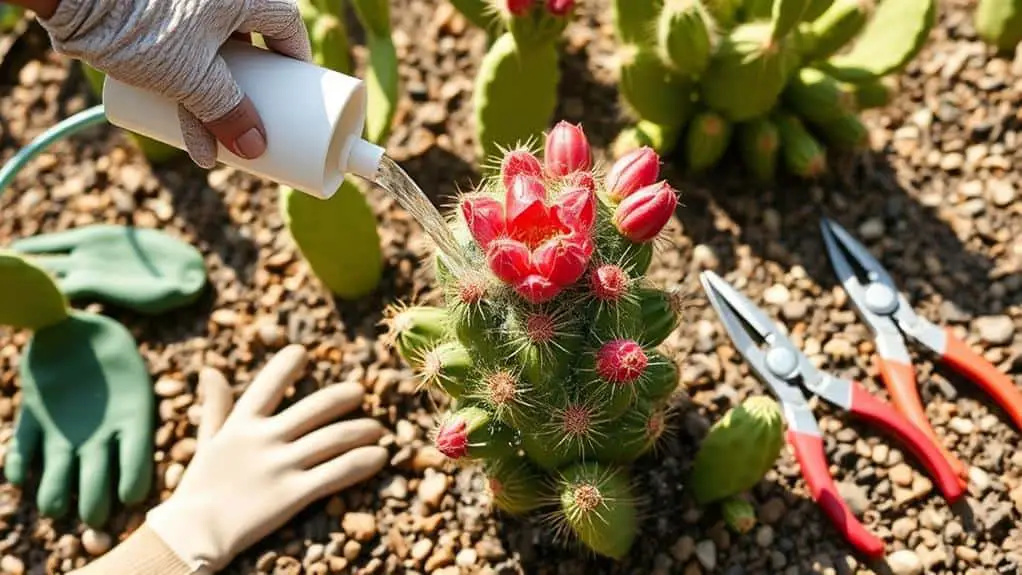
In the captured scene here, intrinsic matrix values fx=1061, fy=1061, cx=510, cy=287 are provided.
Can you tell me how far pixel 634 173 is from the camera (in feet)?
3.25

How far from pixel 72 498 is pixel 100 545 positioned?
3.0 inches

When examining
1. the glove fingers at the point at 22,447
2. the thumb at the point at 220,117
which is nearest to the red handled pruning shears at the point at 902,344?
the thumb at the point at 220,117

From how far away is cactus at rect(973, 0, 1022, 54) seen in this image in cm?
149

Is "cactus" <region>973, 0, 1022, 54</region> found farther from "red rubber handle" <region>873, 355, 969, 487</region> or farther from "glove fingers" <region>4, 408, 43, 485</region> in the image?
"glove fingers" <region>4, 408, 43, 485</region>

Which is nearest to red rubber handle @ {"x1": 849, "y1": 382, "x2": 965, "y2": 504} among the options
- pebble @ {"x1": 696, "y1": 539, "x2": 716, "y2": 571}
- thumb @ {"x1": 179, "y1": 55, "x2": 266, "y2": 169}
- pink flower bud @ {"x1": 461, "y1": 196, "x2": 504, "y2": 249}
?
pebble @ {"x1": 696, "y1": 539, "x2": 716, "y2": 571}

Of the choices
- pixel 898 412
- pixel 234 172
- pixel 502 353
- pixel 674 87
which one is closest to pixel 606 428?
pixel 502 353

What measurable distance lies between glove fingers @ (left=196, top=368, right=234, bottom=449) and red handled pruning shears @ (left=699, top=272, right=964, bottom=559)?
1.99 feet

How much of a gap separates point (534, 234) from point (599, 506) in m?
0.29

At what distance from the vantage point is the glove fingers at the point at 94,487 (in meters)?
1.26

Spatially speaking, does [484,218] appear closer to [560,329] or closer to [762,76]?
[560,329]

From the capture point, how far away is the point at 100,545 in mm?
1268

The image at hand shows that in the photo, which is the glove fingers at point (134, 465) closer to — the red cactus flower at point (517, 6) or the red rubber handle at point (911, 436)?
the red cactus flower at point (517, 6)

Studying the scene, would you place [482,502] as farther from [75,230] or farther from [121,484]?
[75,230]

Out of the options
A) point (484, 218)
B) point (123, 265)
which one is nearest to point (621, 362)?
point (484, 218)
